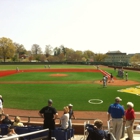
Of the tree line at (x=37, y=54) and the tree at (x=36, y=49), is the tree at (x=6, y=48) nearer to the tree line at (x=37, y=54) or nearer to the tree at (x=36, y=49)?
the tree line at (x=37, y=54)

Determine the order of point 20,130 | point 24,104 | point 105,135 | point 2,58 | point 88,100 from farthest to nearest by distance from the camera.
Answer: point 2,58 → point 88,100 → point 24,104 → point 20,130 → point 105,135

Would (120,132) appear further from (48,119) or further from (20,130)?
(20,130)

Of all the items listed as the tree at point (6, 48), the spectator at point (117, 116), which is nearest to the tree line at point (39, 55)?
the tree at point (6, 48)

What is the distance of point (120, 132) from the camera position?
8.80 metres

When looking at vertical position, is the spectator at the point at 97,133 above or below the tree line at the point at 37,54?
below

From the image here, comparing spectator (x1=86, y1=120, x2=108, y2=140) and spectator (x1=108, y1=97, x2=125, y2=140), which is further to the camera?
spectator (x1=108, y1=97, x2=125, y2=140)

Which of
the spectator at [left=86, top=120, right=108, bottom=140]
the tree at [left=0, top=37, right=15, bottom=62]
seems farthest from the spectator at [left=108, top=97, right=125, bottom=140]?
the tree at [left=0, top=37, right=15, bottom=62]

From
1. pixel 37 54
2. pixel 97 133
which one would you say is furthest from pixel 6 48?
pixel 97 133

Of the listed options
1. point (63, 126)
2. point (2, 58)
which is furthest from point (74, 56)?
point (63, 126)

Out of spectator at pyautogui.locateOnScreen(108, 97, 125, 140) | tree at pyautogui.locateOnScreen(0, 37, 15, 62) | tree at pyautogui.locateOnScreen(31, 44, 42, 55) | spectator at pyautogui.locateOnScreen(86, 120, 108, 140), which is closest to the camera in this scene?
spectator at pyautogui.locateOnScreen(86, 120, 108, 140)

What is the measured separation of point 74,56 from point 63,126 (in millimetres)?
158418

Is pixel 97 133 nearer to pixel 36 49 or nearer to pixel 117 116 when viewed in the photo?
pixel 117 116

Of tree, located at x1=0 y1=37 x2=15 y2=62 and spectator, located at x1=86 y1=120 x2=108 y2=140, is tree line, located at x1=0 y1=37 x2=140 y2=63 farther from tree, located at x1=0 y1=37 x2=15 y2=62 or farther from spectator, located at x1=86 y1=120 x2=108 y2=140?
spectator, located at x1=86 y1=120 x2=108 y2=140

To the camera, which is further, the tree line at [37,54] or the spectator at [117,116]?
the tree line at [37,54]
